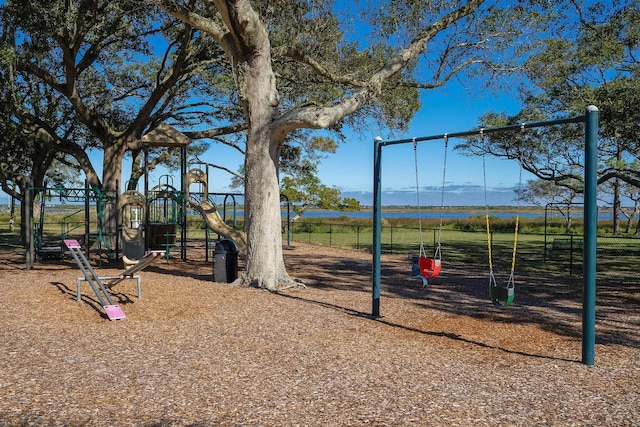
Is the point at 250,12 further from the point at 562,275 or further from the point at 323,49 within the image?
the point at 562,275

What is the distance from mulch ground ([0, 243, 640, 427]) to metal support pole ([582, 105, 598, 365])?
29 cm

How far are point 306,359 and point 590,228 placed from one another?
11.2 feet

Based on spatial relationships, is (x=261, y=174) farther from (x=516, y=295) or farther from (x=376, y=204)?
(x=516, y=295)

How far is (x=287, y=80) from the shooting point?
1773 centimetres

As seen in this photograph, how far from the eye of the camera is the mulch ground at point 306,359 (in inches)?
180

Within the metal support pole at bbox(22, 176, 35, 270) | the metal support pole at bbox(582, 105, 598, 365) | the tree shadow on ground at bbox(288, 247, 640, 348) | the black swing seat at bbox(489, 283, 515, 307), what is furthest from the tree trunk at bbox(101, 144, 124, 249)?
the metal support pole at bbox(582, 105, 598, 365)

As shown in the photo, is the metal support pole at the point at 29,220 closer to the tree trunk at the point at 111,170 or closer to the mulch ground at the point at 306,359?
the mulch ground at the point at 306,359

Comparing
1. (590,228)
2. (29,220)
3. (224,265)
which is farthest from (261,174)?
(29,220)

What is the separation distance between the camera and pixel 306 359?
621 cm

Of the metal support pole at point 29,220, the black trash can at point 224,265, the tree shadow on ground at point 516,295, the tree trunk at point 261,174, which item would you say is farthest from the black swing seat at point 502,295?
the metal support pole at point 29,220

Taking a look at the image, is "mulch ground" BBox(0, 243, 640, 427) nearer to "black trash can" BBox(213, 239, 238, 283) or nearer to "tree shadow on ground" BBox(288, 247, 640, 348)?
"tree shadow on ground" BBox(288, 247, 640, 348)

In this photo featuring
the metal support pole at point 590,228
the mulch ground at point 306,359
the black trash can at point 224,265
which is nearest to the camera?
the mulch ground at point 306,359

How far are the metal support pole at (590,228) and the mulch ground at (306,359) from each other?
290mm

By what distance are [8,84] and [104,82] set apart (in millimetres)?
3954
